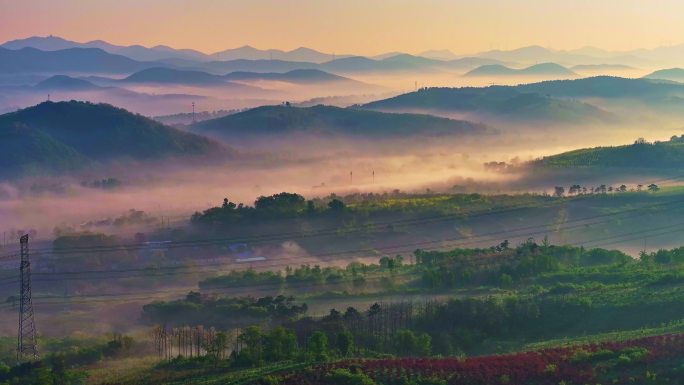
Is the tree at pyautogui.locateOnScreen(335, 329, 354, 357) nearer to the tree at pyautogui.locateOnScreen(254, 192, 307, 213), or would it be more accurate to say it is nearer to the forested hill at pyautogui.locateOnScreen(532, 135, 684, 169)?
the tree at pyautogui.locateOnScreen(254, 192, 307, 213)

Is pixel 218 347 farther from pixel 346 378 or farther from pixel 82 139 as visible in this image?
pixel 82 139

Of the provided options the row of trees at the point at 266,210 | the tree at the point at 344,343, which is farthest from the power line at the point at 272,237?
the tree at the point at 344,343

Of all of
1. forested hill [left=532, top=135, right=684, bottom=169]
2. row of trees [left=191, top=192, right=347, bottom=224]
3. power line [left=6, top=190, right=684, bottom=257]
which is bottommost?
power line [left=6, top=190, right=684, bottom=257]

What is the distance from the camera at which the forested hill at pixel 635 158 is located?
128 m

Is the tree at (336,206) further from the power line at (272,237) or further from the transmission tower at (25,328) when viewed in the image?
the transmission tower at (25,328)

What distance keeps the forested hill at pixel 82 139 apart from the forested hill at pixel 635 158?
2626 inches

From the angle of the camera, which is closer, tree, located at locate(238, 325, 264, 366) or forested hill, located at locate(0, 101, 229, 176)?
tree, located at locate(238, 325, 264, 366)

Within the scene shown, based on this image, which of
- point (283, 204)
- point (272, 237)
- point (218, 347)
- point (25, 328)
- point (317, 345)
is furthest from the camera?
point (283, 204)

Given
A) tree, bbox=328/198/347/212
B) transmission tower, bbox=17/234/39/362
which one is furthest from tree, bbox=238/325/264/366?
tree, bbox=328/198/347/212

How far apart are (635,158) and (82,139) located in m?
95.3

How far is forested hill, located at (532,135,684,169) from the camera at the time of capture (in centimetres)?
12762

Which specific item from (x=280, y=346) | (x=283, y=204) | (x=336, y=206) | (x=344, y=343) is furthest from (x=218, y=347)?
(x=283, y=204)

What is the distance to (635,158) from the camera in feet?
424

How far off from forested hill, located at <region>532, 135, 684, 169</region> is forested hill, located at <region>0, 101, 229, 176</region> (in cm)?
6671
